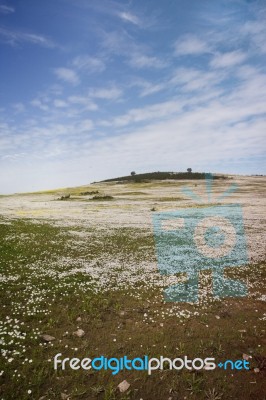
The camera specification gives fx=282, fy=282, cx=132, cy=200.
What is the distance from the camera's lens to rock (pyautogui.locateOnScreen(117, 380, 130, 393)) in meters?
8.59

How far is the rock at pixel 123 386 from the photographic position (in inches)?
338

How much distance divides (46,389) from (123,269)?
36.0ft

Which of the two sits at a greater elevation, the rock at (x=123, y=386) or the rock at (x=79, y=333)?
the rock at (x=79, y=333)

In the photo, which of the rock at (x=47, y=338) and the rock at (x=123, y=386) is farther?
the rock at (x=47, y=338)

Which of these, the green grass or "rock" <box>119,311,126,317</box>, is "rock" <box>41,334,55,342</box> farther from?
"rock" <box>119,311,126,317</box>

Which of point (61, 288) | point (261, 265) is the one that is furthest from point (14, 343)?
point (261, 265)

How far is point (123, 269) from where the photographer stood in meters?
19.2

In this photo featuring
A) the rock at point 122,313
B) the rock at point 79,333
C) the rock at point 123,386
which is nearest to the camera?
the rock at point 123,386

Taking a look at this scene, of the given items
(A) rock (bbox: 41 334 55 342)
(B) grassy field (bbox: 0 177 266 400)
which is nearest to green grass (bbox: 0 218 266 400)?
(B) grassy field (bbox: 0 177 266 400)

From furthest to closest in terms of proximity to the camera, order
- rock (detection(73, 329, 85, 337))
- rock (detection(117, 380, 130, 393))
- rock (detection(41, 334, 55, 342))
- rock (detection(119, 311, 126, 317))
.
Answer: rock (detection(119, 311, 126, 317)) < rock (detection(73, 329, 85, 337)) < rock (detection(41, 334, 55, 342)) < rock (detection(117, 380, 130, 393))

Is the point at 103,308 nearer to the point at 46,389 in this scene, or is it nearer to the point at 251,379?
the point at 46,389

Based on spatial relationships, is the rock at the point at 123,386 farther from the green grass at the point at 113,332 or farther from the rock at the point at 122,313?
the rock at the point at 122,313

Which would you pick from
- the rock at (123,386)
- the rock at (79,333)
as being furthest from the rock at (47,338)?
the rock at (123,386)

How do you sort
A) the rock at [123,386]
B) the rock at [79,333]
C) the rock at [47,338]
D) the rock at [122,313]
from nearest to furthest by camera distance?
1. the rock at [123,386]
2. the rock at [47,338]
3. the rock at [79,333]
4. the rock at [122,313]
